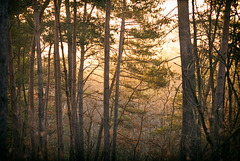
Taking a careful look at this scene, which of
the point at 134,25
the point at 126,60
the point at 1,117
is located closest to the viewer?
the point at 1,117

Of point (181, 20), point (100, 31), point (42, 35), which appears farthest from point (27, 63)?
point (181, 20)

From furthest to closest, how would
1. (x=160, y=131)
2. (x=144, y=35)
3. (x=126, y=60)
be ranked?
(x=160, y=131) < (x=126, y=60) < (x=144, y=35)

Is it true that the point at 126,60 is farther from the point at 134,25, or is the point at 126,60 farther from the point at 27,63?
the point at 27,63

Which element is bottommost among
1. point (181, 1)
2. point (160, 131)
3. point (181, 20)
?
point (160, 131)

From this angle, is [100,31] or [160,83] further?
[160,83]

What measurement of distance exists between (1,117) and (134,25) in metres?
7.73

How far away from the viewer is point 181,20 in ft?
18.0

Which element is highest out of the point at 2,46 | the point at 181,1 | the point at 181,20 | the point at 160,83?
the point at 181,1

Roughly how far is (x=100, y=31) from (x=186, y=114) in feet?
16.2

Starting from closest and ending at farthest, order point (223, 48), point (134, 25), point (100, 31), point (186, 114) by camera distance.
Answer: point (223, 48) → point (186, 114) → point (100, 31) → point (134, 25)

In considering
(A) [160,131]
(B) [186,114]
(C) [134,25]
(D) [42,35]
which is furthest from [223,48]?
(A) [160,131]

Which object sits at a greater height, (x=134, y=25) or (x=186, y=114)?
(x=134, y=25)

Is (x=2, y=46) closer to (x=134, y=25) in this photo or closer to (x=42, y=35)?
(x=42, y=35)

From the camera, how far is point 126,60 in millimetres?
9875
